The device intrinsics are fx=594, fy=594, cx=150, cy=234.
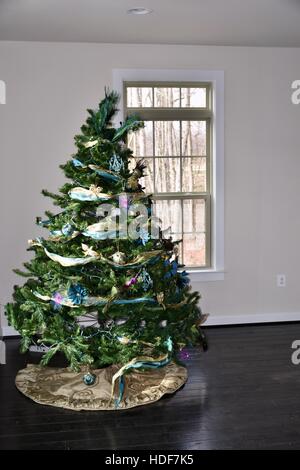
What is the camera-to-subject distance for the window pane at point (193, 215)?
5121 millimetres

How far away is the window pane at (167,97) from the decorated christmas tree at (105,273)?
1478 millimetres

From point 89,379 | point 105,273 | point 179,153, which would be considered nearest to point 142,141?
point 179,153

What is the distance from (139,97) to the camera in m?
4.91

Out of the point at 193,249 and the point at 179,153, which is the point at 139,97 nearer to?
the point at 179,153

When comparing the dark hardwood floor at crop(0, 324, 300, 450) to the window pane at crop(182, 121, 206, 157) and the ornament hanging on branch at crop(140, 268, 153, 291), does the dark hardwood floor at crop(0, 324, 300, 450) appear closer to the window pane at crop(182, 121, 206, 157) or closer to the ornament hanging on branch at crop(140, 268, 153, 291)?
the ornament hanging on branch at crop(140, 268, 153, 291)

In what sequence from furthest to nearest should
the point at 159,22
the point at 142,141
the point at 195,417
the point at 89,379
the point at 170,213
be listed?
the point at 170,213
the point at 142,141
the point at 159,22
the point at 89,379
the point at 195,417

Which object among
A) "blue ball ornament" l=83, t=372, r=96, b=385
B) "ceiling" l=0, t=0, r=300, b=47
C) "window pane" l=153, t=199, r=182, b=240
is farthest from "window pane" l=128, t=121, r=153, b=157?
"blue ball ornament" l=83, t=372, r=96, b=385

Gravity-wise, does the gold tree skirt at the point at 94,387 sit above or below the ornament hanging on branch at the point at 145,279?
below

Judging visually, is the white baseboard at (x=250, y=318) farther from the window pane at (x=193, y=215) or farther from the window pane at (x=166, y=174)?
the window pane at (x=166, y=174)

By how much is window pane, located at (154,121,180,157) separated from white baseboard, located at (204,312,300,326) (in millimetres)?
1460

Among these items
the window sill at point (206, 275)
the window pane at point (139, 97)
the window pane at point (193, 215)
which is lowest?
the window sill at point (206, 275)

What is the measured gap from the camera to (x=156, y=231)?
3613 mm

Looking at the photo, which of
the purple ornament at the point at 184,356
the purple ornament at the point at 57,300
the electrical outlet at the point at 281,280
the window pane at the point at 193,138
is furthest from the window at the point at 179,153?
the purple ornament at the point at 57,300

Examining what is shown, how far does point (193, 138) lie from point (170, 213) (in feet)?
2.19
